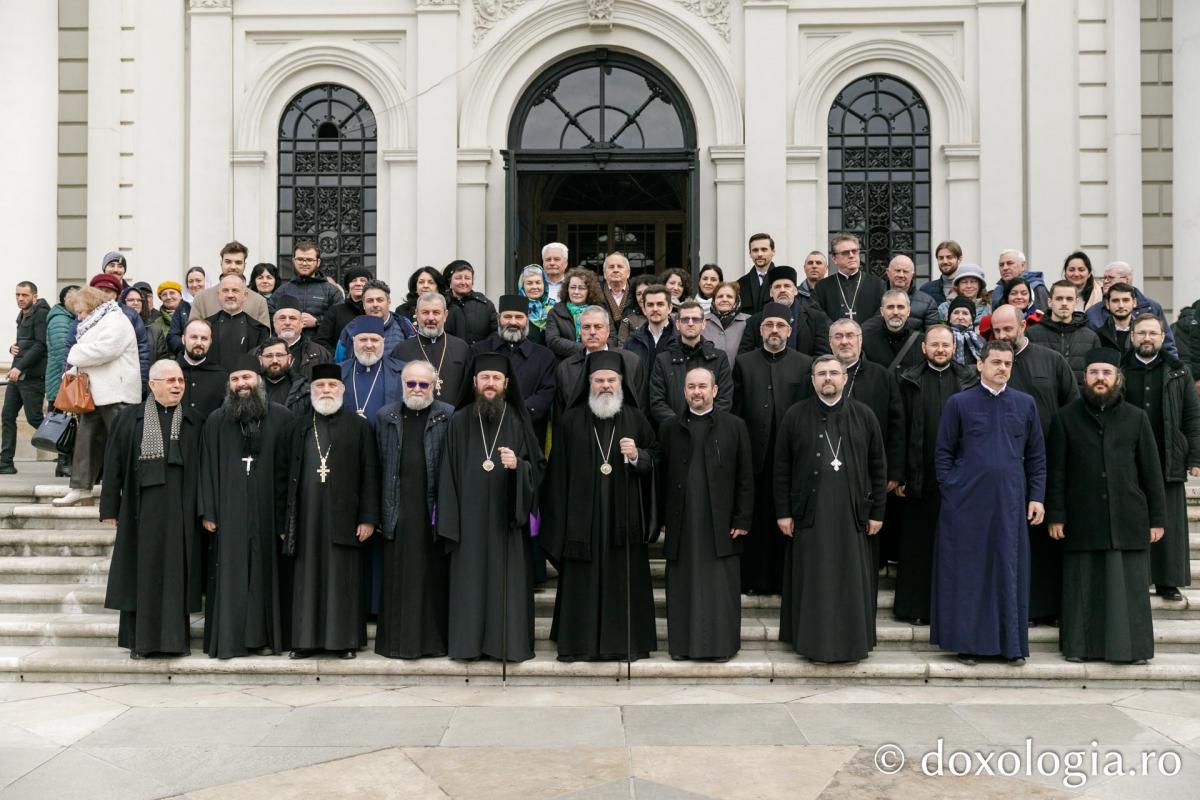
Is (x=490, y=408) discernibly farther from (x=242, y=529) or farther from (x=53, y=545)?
(x=53, y=545)

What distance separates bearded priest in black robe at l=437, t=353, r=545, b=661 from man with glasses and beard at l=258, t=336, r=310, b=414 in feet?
3.86

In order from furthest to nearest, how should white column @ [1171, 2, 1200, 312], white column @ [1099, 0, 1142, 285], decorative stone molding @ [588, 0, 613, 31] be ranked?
decorative stone molding @ [588, 0, 613, 31], white column @ [1099, 0, 1142, 285], white column @ [1171, 2, 1200, 312]

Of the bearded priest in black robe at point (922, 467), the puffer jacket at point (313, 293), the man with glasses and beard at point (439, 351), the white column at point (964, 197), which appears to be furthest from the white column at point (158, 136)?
the bearded priest in black robe at point (922, 467)

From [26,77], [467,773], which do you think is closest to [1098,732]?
[467,773]

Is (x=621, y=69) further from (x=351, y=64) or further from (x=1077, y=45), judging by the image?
(x=1077, y=45)

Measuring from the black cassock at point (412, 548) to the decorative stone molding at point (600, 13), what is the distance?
703cm

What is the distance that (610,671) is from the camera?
728 centimetres

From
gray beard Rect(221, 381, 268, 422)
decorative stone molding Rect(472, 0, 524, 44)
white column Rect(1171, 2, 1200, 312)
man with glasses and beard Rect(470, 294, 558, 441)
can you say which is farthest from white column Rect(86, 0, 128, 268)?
white column Rect(1171, 2, 1200, 312)

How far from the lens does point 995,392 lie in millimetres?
7387

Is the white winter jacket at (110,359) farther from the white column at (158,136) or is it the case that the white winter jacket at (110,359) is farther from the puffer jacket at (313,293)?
the white column at (158,136)

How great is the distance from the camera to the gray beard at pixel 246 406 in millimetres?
7535

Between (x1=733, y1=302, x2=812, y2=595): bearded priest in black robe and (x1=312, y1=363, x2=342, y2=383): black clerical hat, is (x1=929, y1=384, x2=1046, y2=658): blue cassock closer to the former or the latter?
(x1=733, y1=302, x2=812, y2=595): bearded priest in black robe

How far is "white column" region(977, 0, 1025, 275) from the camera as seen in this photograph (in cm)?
1302

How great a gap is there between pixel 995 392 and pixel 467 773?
3.95 m
